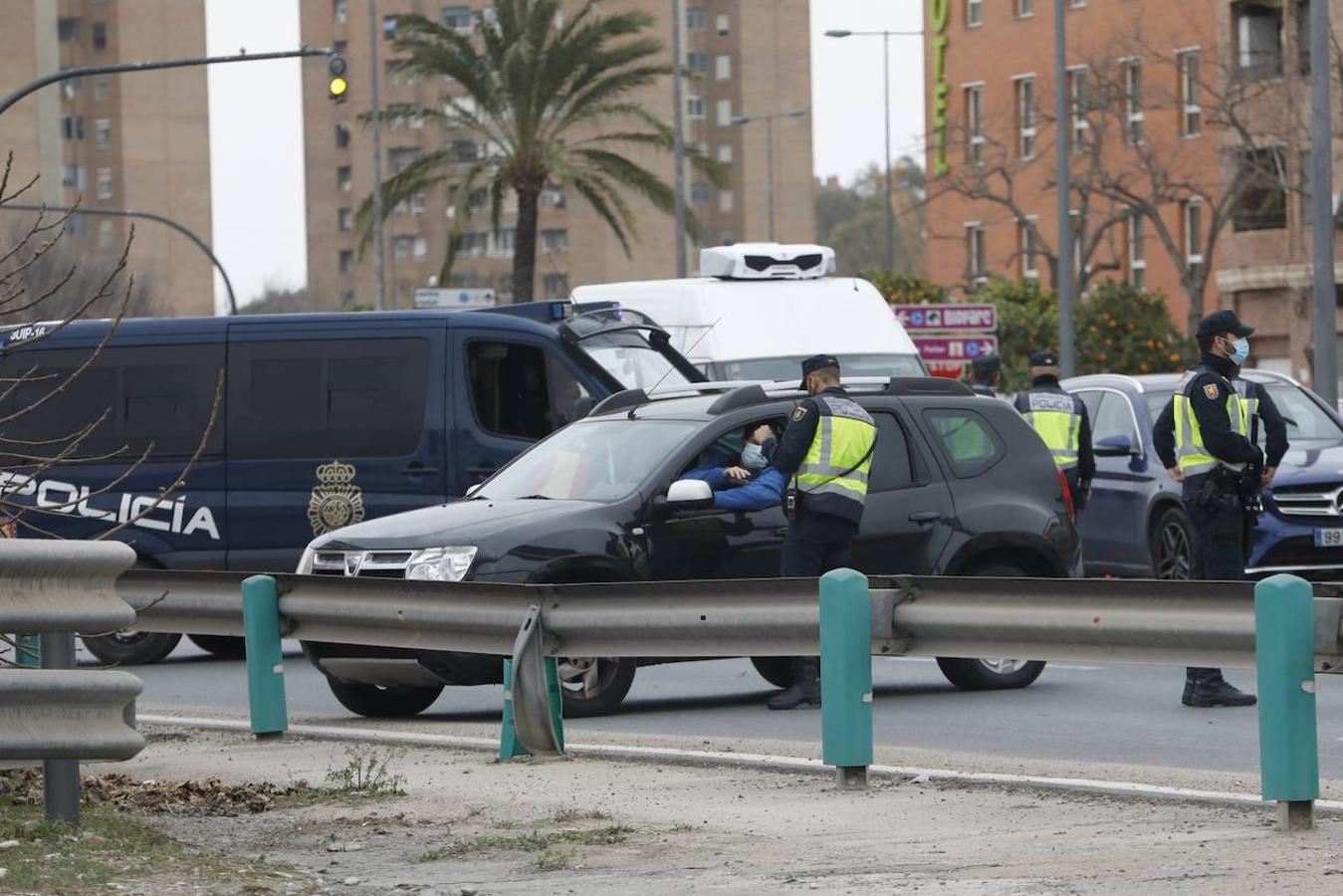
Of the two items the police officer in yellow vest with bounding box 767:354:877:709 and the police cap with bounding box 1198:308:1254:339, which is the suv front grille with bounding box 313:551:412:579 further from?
the police cap with bounding box 1198:308:1254:339

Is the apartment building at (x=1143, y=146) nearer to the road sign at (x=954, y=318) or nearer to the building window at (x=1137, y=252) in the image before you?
the building window at (x=1137, y=252)

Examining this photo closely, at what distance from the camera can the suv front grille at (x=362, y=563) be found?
1280 centimetres

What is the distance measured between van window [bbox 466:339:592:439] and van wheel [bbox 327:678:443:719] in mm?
4431

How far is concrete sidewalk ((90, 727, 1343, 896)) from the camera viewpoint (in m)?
7.41

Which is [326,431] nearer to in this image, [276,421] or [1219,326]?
[276,421]

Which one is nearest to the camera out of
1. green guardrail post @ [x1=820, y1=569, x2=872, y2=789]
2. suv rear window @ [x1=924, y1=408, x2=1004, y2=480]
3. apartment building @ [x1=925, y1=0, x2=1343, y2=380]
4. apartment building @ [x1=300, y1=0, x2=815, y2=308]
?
green guardrail post @ [x1=820, y1=569, x2=872, y2=789]

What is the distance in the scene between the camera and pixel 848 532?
12953 mm

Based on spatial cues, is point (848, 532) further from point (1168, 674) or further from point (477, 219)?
point (477, 219)

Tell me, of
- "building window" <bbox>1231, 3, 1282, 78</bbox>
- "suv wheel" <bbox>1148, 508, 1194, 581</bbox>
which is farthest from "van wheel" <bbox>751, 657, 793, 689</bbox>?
"building window" <bbox>1231, 3, 1282, 78</bbox>

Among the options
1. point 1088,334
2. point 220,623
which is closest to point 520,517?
point 220,623

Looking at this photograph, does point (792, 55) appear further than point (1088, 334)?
Yes

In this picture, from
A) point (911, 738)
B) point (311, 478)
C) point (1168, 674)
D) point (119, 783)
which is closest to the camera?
point (119, 783)

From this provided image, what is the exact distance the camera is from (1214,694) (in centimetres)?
1270

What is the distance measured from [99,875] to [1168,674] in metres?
8.62
